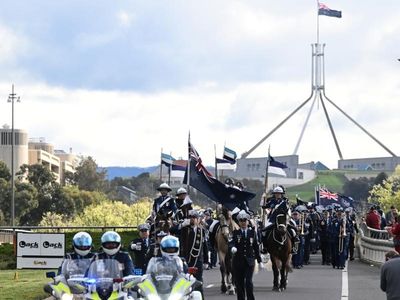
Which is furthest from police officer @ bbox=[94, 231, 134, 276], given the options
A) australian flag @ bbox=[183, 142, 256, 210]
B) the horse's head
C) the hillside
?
the hillside

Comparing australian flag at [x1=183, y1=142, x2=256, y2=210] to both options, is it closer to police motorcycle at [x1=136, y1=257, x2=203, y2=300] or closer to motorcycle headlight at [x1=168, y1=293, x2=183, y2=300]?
police motorcycle at [x1=136, y1=257, x2=203, y2=300]

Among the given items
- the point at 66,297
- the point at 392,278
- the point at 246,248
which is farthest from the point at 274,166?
the point at 392,278

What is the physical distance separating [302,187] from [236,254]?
164377mm

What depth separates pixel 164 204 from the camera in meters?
23.6

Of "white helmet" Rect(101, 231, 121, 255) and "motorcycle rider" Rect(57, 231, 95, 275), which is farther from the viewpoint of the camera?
"motorcycle rider" Rect(57, 231, 95, 275)

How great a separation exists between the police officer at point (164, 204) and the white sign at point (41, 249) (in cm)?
640

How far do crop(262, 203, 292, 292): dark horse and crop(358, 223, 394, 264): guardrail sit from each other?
7129 mm

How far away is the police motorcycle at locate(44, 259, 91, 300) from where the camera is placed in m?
14.4

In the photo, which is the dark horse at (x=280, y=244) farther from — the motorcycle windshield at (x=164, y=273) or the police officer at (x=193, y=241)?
the motorcycle windshield at (x=164, y=273)

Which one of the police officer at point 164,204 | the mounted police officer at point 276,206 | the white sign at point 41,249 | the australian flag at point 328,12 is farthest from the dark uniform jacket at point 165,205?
the australian flag at point 328,12

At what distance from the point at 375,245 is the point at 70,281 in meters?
22.3

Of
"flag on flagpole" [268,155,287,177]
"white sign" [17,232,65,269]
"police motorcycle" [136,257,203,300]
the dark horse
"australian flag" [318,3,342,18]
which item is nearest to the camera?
"police motorcycle" [136,257,203,300]

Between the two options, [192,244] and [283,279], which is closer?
[192,244]

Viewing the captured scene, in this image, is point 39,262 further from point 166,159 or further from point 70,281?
point 70,281
